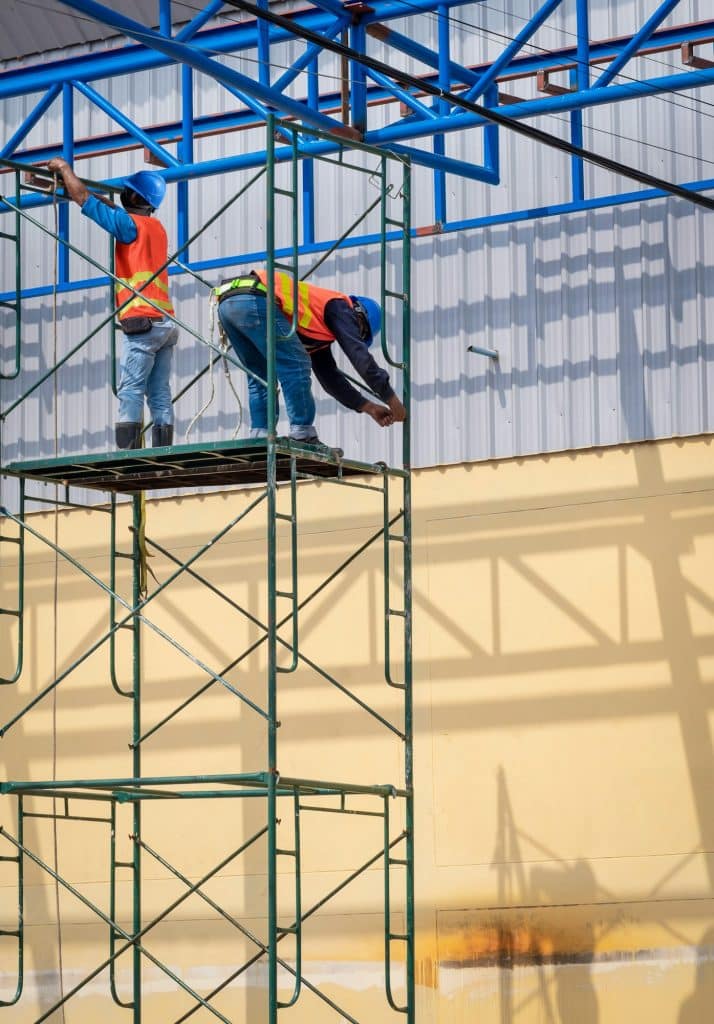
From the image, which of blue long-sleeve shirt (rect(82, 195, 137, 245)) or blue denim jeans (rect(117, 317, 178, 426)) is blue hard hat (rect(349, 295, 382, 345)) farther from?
blue long-sleeve shirt (rect(82, 195, 137, 245))

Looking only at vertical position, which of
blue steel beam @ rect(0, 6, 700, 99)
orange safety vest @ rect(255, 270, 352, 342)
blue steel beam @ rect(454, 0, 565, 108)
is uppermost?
blue steel beam @ rect(0, 6, 700, 99)

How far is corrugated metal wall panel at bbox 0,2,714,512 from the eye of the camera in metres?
16.3

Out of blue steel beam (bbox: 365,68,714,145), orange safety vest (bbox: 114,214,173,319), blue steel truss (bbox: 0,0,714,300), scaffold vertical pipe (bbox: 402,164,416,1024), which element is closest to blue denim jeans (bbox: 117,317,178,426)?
orange safety vest (bbox: 114,214,173,319)

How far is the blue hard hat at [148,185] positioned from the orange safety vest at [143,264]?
0.18 m

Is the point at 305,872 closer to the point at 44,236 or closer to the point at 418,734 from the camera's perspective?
the point at 418,734

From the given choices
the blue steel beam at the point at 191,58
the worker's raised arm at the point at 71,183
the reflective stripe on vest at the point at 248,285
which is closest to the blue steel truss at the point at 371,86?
the blue steel beam at the point at 191,58

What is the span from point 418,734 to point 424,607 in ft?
4.09

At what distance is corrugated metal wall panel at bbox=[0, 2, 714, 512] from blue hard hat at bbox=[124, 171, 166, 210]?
4314mm

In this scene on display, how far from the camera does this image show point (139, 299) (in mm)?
13820

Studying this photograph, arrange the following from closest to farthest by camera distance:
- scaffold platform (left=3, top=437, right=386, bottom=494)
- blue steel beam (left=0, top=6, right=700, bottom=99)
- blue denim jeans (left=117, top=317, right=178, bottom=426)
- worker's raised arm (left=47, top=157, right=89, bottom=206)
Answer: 1. scaffold platform (left=3, top=437, right=386, bottom=494)
2. worker's raised arm (left=47, top=157, right=89, bottom=206)
3. blue denim jeans (left=117, top=317, right=178, bottom=426)
4. blue steel beam (left=0, top=6, right=700, bottom=99)

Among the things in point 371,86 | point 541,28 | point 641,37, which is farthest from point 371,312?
point 541,28

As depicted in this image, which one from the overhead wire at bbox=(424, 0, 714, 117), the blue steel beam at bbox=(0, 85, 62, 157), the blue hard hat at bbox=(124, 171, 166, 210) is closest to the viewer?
the blue hard hat at bbox=(124, 171, 166, 210)

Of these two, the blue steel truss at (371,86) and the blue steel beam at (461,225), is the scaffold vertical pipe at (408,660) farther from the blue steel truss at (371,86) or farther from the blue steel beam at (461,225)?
the blue steel beam at (461,225)

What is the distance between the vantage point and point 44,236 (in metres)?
19.8
